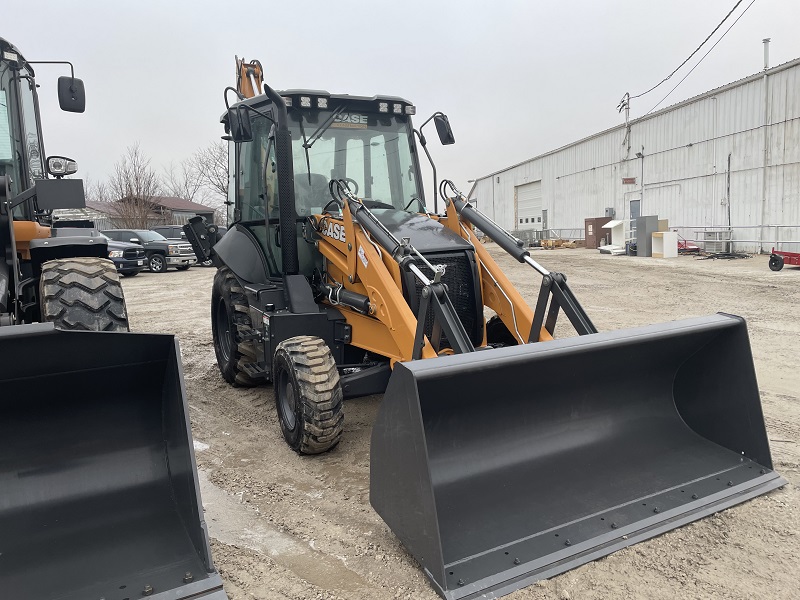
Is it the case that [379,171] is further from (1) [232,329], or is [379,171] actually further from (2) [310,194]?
(1) [232,329]

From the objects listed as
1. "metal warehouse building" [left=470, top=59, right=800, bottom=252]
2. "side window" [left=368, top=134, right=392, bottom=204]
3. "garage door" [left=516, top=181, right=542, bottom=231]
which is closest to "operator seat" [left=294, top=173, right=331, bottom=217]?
A: "side window" [left=368, top=134, right=392, bottom=204]

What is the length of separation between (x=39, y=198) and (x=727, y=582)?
4259 millimetres

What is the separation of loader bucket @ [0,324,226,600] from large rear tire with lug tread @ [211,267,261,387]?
244 cm

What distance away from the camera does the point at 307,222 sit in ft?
16.7

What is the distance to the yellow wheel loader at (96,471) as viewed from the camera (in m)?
2.44

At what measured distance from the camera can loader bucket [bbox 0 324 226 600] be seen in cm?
244

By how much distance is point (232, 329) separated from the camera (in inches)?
229

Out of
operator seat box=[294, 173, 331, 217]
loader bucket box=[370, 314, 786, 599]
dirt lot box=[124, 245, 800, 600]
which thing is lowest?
dirt lot box=[124, 245, 800, 600]

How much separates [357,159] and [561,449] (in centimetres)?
307

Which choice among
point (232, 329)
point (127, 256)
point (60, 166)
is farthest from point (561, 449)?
point (127, 256)

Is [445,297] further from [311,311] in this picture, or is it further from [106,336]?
[106,336]

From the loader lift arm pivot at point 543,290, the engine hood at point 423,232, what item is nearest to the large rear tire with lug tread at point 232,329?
the engine hood at point 423,232

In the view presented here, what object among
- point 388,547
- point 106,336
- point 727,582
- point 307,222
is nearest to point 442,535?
point 388,547

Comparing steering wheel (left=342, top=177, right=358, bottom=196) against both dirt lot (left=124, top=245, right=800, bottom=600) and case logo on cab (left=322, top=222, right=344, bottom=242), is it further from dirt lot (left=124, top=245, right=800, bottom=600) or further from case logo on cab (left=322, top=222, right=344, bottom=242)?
dirt lot (left=124, top=245, right=800, bottom=600)
